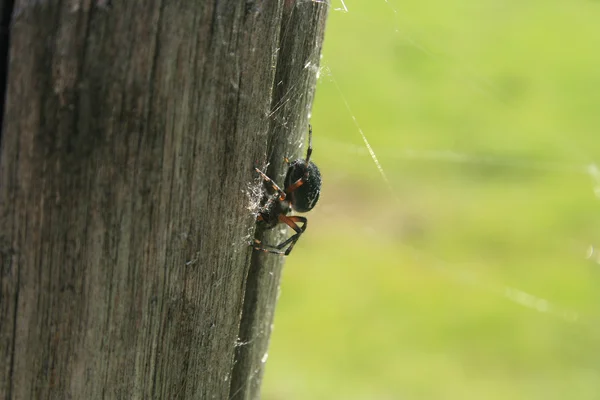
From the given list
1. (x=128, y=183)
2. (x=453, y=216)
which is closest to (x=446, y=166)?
(x=453, y=216)

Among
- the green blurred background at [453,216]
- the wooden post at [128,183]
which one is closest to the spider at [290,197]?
the wooden post at [128,183]

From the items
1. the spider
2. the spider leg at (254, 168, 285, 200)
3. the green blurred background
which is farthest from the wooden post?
the green blurred background

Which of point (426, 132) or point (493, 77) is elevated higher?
point (493, 77)

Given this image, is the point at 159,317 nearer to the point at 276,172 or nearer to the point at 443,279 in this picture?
the point at 276,172

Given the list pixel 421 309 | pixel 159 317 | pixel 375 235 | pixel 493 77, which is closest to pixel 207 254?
pixel 159 317

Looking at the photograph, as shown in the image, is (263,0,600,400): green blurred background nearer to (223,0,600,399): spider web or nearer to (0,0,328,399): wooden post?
(223,0,600,399): spider web
